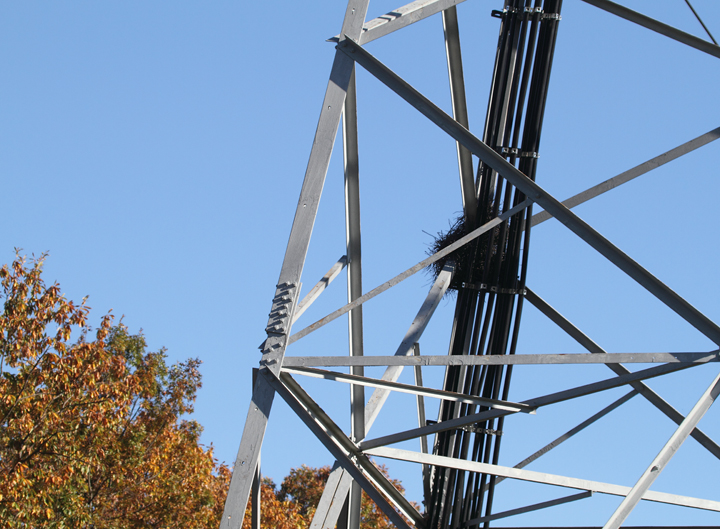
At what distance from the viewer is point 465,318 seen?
6477mm

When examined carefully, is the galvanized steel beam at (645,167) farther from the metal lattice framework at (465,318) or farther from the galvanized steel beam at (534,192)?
the galvanized steel beam at (534,192)

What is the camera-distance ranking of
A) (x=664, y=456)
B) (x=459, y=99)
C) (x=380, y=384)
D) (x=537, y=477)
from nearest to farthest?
(x=664, y=456)
(x=380, y=384)
(x=537, y=477)
(x=459, y=99)

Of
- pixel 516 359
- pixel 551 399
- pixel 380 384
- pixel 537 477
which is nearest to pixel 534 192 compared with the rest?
pixel 516 359

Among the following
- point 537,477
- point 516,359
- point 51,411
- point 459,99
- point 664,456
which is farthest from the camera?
point 51,411

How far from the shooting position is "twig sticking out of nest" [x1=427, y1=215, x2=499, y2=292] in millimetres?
6477

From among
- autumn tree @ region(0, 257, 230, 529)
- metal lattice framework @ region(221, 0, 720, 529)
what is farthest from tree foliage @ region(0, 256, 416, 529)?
metal lattice framework @ region(221, 0, 720, 529)

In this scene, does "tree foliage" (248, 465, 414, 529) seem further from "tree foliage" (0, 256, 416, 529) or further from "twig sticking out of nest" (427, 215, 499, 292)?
"twig sticking out of nest" (427, 215, 499, 292)

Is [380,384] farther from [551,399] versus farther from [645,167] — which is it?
[645,167]

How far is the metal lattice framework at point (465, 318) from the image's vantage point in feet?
15.9

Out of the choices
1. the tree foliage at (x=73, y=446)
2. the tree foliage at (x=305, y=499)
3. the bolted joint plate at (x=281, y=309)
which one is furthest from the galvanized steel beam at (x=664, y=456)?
the tree foliage at (x=305, y=499)

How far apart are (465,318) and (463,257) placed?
1.65ft

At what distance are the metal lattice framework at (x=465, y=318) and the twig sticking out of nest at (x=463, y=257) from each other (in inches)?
0.6

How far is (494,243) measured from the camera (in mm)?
6539

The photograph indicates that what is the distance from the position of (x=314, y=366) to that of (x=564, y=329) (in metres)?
2.64
